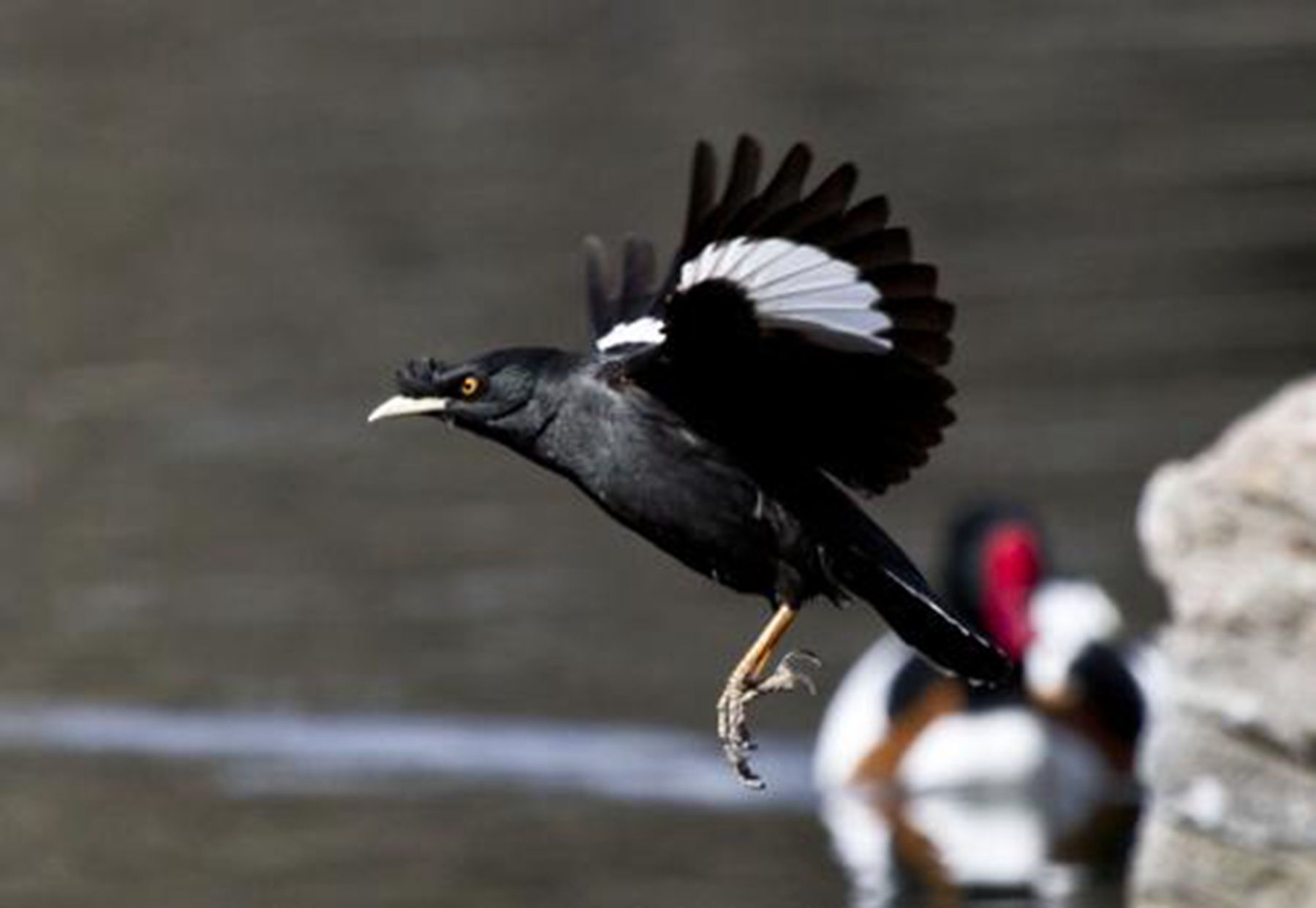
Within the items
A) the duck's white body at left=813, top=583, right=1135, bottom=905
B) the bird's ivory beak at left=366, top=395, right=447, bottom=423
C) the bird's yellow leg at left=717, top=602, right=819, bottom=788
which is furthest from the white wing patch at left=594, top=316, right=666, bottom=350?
the duck's white body at left=813, top=583, right=1135, bottom=905

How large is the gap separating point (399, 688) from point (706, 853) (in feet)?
7.55

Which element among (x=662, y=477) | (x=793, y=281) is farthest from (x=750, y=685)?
(x=793, y=281)

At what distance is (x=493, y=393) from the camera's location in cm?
728

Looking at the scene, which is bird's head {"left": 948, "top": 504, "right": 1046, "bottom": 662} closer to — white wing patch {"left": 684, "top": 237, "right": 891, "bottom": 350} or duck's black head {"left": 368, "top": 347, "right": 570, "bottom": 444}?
duck's black head {"left": 368, "top": 347, "right": 570, "bottom": 444}

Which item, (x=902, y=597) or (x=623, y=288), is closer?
(x=902, y=597)

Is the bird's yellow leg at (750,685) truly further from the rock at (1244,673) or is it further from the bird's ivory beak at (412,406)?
the rock at (1244,673)

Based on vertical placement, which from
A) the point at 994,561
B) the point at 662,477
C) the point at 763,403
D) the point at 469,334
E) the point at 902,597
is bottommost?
A: the point at 902,597

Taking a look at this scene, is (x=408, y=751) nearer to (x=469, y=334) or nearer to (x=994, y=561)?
(x=994, y=561)

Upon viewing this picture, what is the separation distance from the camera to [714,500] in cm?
730

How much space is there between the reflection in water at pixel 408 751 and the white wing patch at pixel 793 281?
634cm

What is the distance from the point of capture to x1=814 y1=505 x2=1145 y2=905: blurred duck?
13.7 meters

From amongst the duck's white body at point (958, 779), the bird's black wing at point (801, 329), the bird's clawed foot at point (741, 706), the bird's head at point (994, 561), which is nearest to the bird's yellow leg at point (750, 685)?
the bird's clawed foot at point (741, 706)

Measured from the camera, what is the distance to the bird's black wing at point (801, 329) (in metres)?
6.96

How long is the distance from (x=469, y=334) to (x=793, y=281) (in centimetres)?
1170
